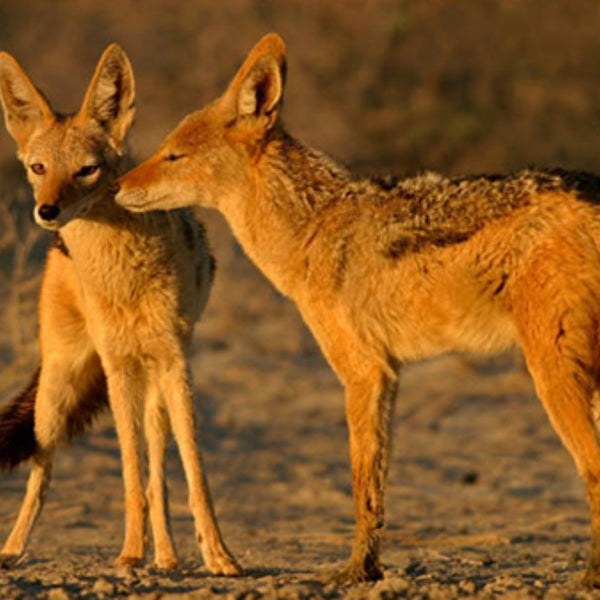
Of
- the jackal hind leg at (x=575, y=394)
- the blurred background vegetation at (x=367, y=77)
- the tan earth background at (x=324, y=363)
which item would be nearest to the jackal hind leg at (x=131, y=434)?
the tan earth background at (x=324, y=363)

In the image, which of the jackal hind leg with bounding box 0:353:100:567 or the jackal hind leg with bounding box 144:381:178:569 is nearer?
the jackal hind leg with bounding box 144:381:178:569

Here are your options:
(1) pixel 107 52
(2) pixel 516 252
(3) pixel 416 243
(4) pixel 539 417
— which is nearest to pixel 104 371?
(1) pixel 107 52

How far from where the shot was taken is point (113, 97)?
22.6 ft

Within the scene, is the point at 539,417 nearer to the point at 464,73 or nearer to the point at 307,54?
the point at 464,73

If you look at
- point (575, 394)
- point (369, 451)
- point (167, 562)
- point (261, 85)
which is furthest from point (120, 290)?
point (575, 394)

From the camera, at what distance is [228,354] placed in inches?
496

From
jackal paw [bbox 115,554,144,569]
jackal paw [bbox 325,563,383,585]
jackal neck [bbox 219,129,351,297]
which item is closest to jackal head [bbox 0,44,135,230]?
jackal neck [bbox 219,129,351,297]

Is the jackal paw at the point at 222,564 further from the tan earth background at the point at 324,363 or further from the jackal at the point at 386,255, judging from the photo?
the jackal at the point at 386,255

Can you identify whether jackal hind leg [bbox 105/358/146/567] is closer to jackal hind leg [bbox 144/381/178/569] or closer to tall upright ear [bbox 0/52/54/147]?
jackal hind leg [bbox 144/381/178/569]

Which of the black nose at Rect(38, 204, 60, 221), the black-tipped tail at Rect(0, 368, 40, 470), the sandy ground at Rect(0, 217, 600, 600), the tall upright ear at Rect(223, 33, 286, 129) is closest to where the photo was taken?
the sandy ground at Rect(0, 217, 600, 600)

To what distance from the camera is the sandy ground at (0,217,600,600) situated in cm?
591

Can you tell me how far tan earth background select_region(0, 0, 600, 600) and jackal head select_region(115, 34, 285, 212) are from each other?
164 cm

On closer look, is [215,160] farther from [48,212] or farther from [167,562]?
[167,562]

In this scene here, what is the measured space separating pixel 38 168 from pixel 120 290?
683 mm
